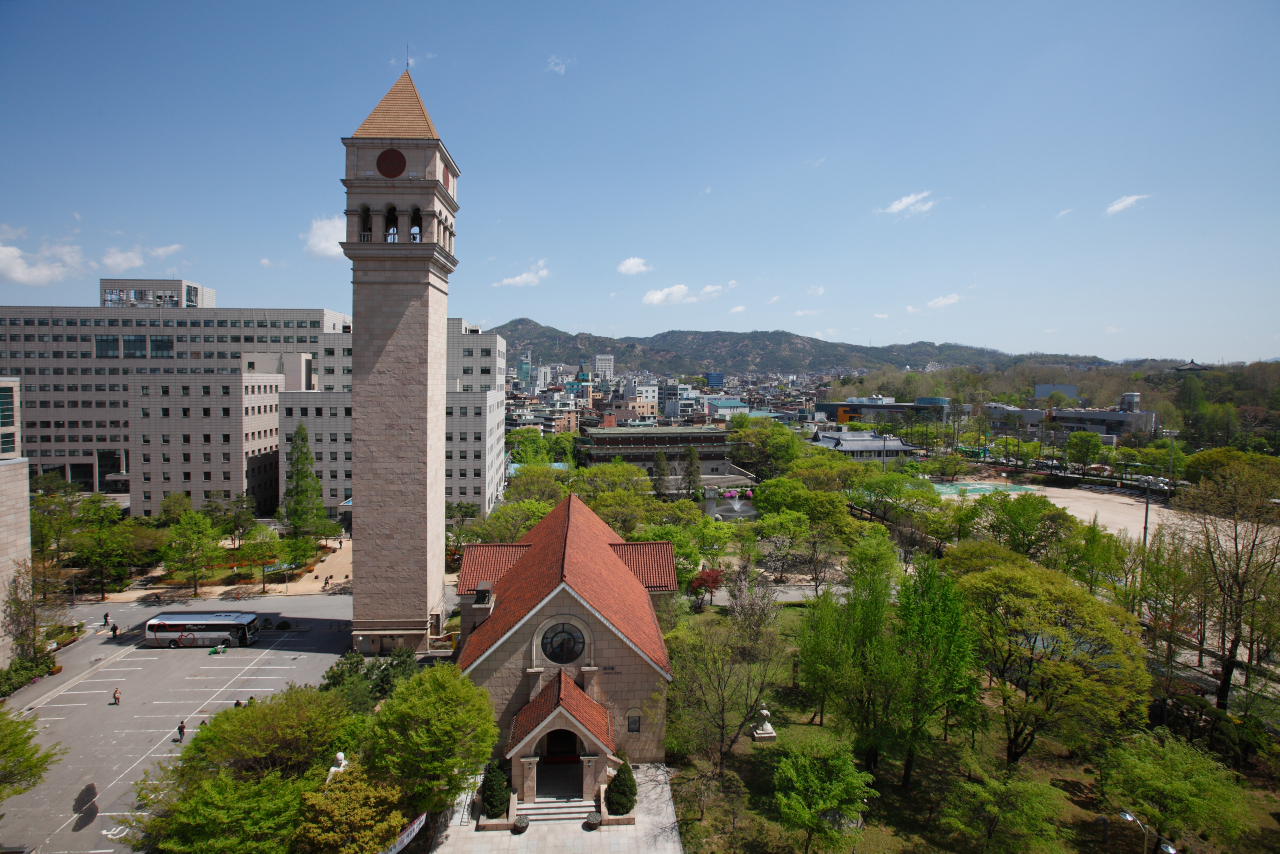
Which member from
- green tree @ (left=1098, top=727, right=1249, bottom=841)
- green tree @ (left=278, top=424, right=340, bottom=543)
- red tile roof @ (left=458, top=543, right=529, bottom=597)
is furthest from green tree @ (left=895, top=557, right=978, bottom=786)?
green tree @ (left=278, top=424, right=340, bottom=543)

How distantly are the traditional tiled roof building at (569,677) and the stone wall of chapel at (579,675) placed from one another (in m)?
Answer: 0.03

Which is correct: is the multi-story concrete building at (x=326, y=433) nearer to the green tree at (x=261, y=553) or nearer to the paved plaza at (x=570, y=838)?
the green tree at (x=261, y=553)

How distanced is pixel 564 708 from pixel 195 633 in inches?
964

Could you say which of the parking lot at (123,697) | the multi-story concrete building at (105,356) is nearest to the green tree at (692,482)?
the parking lot at (123,697)

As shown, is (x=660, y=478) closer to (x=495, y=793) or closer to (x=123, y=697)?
(x=123, y=697)

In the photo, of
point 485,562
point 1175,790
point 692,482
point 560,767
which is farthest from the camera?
point 692,482

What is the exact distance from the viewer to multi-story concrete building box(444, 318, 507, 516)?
5506cm

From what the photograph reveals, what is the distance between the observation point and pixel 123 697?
26.3 metres

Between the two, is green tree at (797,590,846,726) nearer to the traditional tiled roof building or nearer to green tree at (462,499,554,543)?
the traditional tiled roof building

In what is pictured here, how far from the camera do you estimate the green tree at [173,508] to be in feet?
154

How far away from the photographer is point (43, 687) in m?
27.0

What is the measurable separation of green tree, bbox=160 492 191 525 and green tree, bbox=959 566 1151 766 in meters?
53.3

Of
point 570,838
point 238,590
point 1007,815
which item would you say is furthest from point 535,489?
point 1007,815

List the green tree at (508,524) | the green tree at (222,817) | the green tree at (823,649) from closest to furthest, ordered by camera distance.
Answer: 1. the green tree at (222,817)
2. the green tree at (823,649)
3. the green tree at (508,524)
